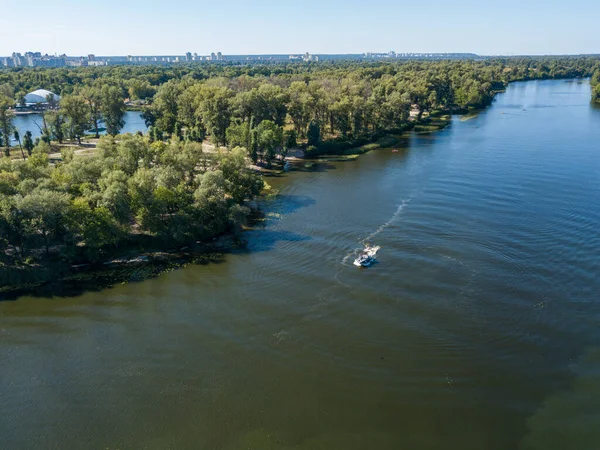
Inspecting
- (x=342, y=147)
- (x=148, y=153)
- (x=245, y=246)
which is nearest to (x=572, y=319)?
(x=245, y=246)

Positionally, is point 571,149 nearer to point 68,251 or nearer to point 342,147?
point 342,147

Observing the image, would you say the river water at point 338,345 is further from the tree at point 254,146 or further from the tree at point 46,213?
the tree at point 254,146

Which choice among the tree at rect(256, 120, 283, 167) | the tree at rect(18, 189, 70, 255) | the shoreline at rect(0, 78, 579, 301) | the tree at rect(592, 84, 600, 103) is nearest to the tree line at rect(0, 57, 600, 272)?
the tree at rect(18, 189, 70, 255)

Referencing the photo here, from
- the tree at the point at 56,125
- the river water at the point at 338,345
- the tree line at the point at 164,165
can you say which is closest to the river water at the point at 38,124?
the tree line at the point at 164,165

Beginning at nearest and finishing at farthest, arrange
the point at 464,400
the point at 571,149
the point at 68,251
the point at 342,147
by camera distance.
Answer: the point at 464,400
the point at 68,251
the point at 571,149
the point at 342,147

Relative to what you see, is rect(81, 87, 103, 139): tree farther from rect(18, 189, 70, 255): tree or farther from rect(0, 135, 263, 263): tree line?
rect(18, 189, 70, 255): tree

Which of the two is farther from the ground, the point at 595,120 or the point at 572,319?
the point at 595,120

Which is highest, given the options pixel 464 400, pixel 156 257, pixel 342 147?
pixel 342 147
